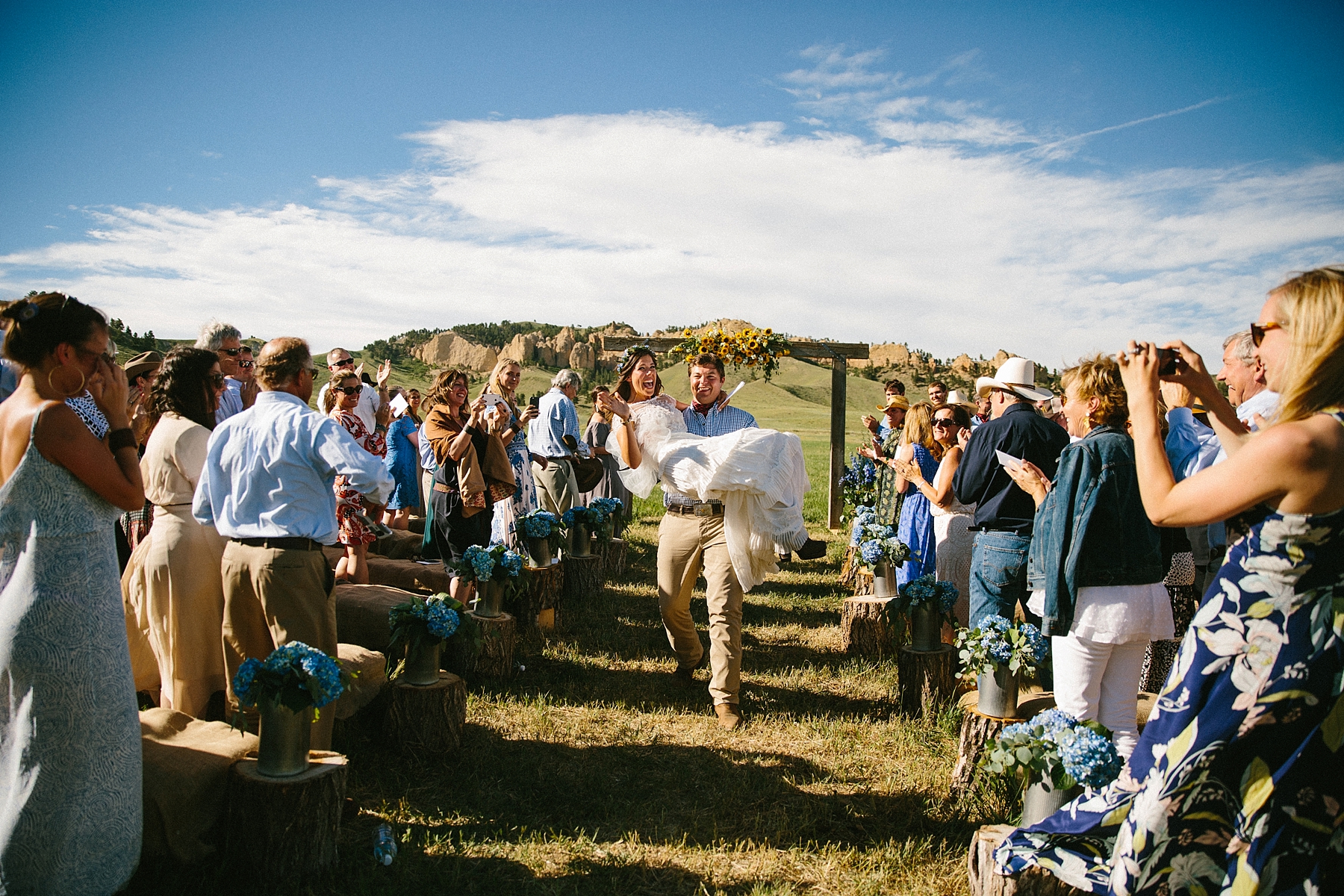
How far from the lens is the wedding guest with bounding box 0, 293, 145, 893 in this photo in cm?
258

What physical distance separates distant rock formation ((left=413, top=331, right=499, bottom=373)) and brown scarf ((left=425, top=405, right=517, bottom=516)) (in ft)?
53.7

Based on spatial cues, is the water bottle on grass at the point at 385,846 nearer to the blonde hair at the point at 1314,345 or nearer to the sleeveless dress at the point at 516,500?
the blonde hair at the point at 1314,345

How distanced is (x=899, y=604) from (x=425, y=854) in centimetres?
325

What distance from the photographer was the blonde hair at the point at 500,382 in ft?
25.2

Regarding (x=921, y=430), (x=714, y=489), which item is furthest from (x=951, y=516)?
(x=714, y=489)

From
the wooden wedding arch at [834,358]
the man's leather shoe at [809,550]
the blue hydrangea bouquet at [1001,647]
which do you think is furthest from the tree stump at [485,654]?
the wooden wedding arch at [834,358]

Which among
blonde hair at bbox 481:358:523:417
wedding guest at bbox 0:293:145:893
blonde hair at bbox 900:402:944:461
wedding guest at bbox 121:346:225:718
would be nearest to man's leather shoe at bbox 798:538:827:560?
blonde hair at bbox 900:402:944:461

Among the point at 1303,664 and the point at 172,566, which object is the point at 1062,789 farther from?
the point at 172,566

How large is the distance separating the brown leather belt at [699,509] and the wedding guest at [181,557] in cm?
261

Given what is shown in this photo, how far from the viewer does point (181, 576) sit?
151 inches

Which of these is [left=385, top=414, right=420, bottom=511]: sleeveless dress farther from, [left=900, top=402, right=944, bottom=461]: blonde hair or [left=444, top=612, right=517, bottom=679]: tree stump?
[left=900, top=402, right=944, bottom=461]: blonde hair

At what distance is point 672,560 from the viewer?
17.3 feet

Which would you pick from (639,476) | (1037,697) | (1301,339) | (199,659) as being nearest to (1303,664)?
(1301,339)

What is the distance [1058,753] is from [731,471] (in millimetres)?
2555
